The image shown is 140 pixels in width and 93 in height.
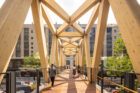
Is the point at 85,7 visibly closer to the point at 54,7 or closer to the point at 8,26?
the point at 54,7

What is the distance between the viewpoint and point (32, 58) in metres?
45.1

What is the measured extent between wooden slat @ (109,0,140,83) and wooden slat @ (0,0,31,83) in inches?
138

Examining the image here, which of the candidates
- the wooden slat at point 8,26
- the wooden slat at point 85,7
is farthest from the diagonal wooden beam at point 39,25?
the wooden slat at point 85,7

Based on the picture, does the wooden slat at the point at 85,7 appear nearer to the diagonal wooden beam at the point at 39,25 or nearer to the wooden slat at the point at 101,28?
the wooden slat at the point at 101,28

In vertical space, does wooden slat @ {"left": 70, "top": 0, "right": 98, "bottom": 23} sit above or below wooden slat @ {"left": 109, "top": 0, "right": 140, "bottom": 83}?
above

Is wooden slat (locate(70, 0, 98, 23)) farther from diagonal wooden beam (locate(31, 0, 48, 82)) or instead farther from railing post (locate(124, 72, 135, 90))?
railing post (locate(124, 72, 135, 90))

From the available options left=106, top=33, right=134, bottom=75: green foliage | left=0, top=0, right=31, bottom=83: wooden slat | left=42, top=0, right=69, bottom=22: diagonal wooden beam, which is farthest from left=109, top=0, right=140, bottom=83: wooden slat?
left=106, top=33, right=134, bottom=75: green foliage

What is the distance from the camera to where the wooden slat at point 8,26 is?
4285 millimetres

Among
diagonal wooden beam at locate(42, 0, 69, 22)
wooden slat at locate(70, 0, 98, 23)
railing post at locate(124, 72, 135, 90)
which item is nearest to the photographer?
railing post at locate(124, 72, 135, 90)

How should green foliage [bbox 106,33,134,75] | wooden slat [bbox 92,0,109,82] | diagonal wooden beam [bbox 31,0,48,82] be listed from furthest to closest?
1. green foliage [bbox 106,33,134,75]
2. diagonal wooden beam [bbox 31,0,48,82]
3. wooden slat [bbox 92,0,109,82]

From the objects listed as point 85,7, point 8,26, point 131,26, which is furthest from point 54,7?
Answer: point 131,26

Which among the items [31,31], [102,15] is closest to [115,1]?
[102,15]

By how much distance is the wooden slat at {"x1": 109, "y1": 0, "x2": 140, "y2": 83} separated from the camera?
148 inches

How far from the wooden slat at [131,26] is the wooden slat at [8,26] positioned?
3.50 m
